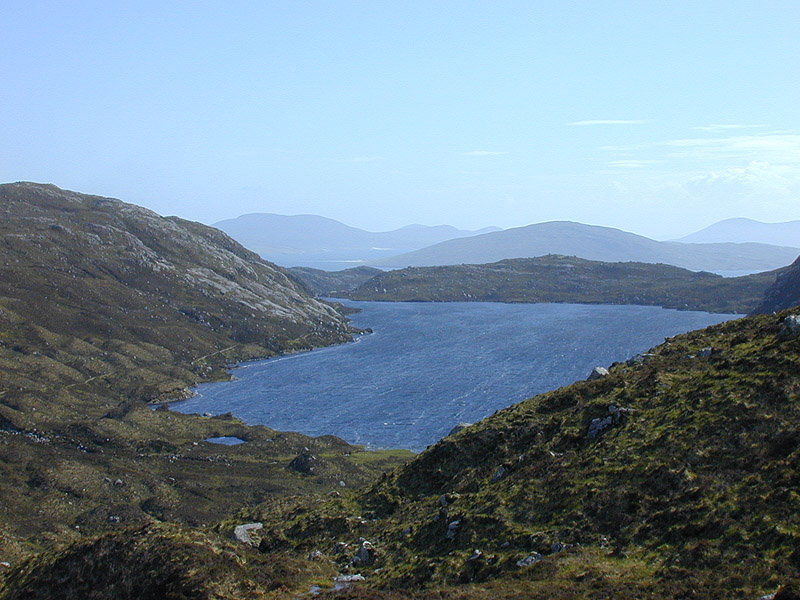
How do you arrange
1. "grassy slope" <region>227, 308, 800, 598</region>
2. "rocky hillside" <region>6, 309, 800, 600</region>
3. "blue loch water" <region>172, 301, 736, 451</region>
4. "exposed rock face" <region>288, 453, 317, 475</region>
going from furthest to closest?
"blue loch water" <region>172, 301, 736, 451</region> → "exposed rock face" <region>288, 453, 317, 475</region> → "rocky hillside" <region>6, 309, 800, 600</region> → "grassy slope" <region>227, 308, 800, 598</region>

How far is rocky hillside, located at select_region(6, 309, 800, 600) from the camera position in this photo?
25828mm

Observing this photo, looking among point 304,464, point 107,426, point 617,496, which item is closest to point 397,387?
point 304,464

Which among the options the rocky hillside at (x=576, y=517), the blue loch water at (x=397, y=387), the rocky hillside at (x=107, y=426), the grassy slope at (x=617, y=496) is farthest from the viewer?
the blue loch water at (x=397, y=387)

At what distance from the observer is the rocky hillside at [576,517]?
25.8 metres

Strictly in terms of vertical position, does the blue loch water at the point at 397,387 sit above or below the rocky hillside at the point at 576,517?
below

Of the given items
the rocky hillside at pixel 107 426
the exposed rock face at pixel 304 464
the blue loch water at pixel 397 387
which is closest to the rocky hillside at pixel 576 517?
the rocky hillside at pixel 107 426

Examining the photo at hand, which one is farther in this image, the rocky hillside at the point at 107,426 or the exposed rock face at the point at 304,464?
the exposed rock face at the point at 304,464

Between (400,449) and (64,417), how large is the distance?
55507 mm

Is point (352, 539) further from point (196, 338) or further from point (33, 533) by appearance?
point (196, 338)

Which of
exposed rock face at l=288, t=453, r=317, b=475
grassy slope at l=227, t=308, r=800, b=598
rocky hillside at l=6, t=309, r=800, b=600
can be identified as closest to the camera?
grassy slope at l=227, t=308, r=800, b=598

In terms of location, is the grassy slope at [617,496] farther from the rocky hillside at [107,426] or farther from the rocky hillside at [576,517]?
the rocky hillside at [107,426]

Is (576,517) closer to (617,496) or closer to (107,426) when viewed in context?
(617,496)

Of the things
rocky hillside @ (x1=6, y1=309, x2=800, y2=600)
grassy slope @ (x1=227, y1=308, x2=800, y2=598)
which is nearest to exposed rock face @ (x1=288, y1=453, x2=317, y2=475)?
grassy slope @ (x1=227, y1=308, x2=800, y2=598)

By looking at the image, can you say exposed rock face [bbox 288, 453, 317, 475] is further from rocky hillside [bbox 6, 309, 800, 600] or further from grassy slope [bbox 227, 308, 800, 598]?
rocky hillside [bbox 6, 309, 800, 600]
